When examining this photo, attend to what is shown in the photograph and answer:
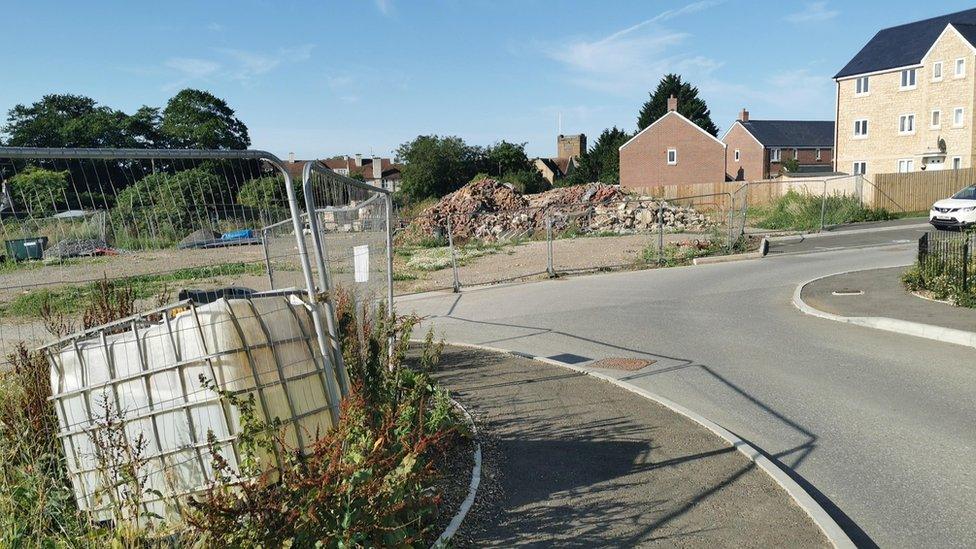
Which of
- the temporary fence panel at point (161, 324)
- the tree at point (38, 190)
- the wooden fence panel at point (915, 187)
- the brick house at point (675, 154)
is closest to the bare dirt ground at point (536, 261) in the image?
the wooden fence panel at point (915, 187)

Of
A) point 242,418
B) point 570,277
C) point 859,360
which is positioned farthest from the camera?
point 570,277

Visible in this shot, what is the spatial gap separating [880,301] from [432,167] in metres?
61.7

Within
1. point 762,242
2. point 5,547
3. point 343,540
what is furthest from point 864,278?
point 5,547

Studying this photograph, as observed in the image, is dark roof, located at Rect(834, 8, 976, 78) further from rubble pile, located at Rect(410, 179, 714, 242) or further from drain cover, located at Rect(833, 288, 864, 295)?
drain cover, located at Rect(833, 288, 864, 295)

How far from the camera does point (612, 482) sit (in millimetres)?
6016

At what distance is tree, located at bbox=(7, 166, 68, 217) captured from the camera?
4.43 metres

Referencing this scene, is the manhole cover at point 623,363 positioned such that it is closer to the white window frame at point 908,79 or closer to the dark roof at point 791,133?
the white window frame at point 908,79

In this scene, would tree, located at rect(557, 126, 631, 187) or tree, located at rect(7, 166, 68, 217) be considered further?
tree, located at rect(557, 126, 631, 187)

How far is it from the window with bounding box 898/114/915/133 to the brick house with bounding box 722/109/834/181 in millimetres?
20500

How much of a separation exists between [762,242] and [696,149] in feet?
130

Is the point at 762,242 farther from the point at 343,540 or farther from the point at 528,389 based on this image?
the point at 343,540

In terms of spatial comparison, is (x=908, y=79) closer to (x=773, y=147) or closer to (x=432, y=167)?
(x=773, y=147)

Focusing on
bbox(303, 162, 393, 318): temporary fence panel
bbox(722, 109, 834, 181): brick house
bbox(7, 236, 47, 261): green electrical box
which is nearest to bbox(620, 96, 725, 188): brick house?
bbox(722, 109, 834, 181): brick house

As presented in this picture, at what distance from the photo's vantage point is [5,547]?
377 cm
